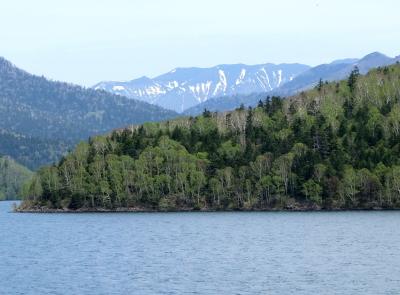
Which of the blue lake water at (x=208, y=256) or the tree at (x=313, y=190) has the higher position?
the tree at (x=313, y=190)

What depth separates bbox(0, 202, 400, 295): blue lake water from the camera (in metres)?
72.8

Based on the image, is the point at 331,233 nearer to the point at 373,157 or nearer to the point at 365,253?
the point at 365,253

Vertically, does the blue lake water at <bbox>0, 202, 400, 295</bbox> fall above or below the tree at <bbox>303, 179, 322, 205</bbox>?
below

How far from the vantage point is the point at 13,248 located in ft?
373

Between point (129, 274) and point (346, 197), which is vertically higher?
point (346, 197)

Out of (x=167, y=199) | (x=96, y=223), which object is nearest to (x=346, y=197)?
(x=167, y=199)

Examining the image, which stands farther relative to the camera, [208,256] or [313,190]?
[313,190]

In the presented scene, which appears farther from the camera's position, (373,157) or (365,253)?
(373,157)

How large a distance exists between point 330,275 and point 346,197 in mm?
104390

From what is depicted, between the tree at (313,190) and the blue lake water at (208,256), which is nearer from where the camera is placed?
the blue lake water at (208,256)

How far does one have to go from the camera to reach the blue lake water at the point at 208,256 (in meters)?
72.8

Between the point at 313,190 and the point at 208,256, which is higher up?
the point at 313,190

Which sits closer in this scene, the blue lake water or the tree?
the blue lake water

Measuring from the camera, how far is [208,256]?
3745 inches
